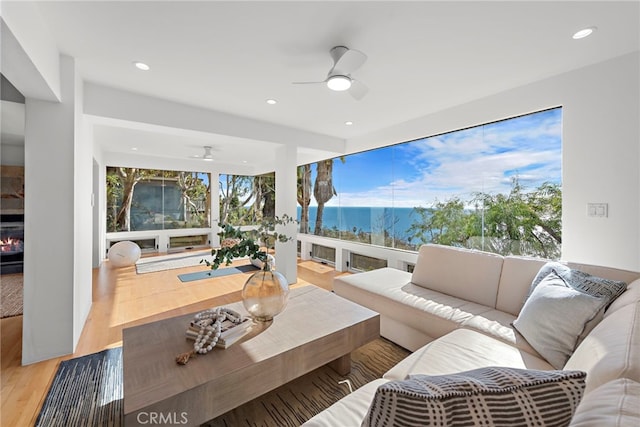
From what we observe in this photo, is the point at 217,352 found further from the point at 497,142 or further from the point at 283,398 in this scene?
the point at 497,142

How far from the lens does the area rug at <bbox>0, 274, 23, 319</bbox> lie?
125 inches

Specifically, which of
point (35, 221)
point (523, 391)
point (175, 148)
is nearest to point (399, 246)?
point (523, 391)

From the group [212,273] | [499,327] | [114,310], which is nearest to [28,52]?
[114,310]

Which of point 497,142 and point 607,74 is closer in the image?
point 607,74

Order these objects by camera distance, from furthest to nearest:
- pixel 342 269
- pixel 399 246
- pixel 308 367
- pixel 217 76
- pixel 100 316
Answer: pixel 342 269
pixel 399 246
pixel 100 316
pixel 217 76
pixel 308 367

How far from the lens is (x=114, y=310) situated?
3242mm

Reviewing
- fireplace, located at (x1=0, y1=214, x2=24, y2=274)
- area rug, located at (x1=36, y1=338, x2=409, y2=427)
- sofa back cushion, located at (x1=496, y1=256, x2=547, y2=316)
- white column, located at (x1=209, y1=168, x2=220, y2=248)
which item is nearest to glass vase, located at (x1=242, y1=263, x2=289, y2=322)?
area rug, located at (x1=36, y1=338, x2=409, y2=427)

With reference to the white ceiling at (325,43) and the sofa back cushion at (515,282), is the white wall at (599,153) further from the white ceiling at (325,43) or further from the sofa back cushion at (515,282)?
the sofa back cushion at (515,282)

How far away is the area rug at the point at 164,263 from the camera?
5.26 metres

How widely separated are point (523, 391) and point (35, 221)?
127 inches

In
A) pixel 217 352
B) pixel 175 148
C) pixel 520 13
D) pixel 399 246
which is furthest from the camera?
pixel 175 148

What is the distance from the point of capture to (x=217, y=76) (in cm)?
262

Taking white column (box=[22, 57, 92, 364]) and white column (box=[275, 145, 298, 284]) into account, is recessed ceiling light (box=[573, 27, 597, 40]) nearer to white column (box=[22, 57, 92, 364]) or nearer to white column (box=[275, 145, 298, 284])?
white column (box=[275, 145, 298, 284])

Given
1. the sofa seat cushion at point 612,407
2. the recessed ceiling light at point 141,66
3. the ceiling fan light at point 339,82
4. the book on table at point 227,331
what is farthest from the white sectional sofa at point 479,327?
the recessed ceiling light at point 141,66
